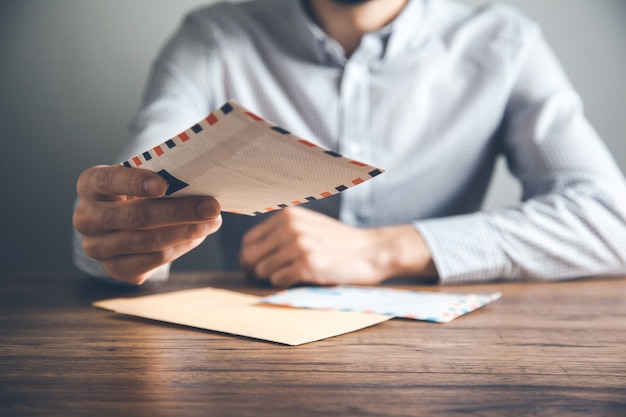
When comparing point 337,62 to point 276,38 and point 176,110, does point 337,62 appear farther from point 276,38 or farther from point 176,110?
point 176,110

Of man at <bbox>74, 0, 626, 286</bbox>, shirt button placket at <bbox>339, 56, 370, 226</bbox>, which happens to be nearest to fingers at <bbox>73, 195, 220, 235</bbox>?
man at <bbox>74, 0, 626, 286</bbox>

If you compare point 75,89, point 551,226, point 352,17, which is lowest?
point 551,226

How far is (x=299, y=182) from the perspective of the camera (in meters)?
0.55

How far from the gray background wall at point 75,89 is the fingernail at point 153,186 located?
122cm

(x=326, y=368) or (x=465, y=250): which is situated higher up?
(x=326, y=368)

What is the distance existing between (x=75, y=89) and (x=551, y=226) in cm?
129

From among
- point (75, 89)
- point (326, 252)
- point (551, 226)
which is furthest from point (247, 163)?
point (75, 89)

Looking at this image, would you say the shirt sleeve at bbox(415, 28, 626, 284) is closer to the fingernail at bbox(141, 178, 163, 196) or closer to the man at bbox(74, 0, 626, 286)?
the man at bbox(74, 0, 626, 286)

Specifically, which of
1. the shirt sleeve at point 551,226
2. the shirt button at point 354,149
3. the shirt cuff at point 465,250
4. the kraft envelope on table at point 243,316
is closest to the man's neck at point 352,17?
the shirt button at point 354,149

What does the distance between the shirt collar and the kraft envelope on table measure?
0.69 metres

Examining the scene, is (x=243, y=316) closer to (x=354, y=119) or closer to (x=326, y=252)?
(x=326, y=252)

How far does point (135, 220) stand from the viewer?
677 millimetres

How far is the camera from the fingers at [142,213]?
624 millimetres

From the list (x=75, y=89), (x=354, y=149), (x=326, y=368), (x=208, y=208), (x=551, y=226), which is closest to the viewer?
(x=326, y=368)
